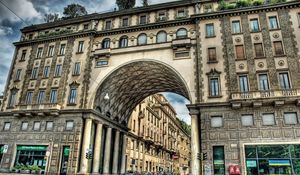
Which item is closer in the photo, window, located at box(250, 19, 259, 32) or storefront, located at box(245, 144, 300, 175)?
storefront, located at box(245, 144, 300, 175)

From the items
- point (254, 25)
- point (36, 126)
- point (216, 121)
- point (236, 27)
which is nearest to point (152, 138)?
point (36, 126)

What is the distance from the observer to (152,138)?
58.4 meters

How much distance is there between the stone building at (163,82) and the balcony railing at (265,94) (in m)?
0.10

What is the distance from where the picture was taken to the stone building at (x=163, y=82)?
2403 cm

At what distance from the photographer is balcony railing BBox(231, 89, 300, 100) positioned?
23.6 metres

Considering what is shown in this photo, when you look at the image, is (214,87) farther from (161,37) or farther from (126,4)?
(126,4)

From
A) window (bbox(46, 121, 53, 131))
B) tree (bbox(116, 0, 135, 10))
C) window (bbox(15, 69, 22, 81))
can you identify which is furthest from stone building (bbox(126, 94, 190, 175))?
window (bbox(15, 69, 22, 81))

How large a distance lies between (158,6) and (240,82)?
51.9 ft

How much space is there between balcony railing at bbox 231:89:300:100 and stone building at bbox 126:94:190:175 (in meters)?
21.8

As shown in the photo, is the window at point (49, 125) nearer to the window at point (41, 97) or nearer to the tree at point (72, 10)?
the window at point (41, 97)

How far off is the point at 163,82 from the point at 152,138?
24.6 meters

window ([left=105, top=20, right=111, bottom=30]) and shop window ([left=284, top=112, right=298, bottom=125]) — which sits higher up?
window ([left=105, top=20, right=111, bottom=30])

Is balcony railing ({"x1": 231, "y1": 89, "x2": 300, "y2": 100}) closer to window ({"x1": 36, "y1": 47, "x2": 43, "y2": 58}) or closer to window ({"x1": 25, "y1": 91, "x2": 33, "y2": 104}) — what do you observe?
window ({"x1": 25, "y1": 91, "x2": 33, "y2": 104})

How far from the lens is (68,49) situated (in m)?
35.4
